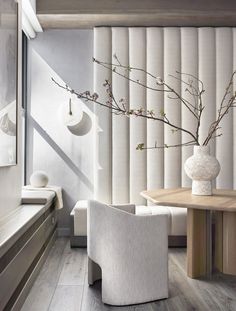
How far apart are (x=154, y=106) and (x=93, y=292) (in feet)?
7.43

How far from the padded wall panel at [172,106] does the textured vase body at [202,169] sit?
1290mm

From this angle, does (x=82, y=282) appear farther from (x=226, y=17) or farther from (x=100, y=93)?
(x=226, y=17)

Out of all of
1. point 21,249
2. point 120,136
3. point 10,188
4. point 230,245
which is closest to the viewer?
point 21,249

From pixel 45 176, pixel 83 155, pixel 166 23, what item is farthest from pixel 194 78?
pixel 45 176

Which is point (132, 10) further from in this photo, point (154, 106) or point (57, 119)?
point (57, 119)

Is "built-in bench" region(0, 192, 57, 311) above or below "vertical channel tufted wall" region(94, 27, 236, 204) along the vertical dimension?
below

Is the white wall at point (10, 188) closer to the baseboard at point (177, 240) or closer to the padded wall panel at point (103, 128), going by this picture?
the padded wall panel at point (103, 128)

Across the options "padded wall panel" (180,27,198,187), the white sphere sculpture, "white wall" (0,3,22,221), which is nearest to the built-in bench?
"white wall" (0,3,22,221)

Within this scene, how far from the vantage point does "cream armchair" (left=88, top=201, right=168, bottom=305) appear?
2.15 m

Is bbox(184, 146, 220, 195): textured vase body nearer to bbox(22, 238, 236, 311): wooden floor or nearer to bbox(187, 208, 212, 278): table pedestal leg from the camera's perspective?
bbox(187, 208, 212, 278): table pedestal leg

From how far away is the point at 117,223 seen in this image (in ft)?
7.07

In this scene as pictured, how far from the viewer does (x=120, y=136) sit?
3945 millimetres

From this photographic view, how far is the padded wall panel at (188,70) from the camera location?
13.1 ft

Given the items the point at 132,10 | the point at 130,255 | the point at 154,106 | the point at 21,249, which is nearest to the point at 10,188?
the point at 21,249
